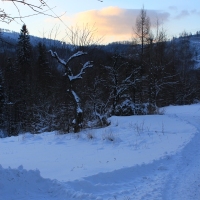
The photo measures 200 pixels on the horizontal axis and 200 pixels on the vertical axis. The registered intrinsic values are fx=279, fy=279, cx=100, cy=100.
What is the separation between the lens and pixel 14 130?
39.4 meters

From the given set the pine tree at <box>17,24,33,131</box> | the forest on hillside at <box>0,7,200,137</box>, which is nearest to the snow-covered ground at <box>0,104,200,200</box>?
the forest on hillside at <box>0,7,200,137</box>

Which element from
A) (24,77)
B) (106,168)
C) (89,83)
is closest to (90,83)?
(89,83)

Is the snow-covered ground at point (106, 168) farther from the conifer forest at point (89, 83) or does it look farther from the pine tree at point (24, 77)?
the pine tree at point (24, 77)

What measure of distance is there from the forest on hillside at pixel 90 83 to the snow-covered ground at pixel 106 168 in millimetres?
2469

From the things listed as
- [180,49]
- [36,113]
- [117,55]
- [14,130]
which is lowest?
[14,130]

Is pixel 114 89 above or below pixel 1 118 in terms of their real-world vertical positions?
above

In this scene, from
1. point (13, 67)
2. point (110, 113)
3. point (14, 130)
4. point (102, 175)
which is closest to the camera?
point (102, 175)

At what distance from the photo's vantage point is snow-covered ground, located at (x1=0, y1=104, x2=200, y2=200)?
472cm

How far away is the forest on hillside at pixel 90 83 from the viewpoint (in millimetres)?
16219

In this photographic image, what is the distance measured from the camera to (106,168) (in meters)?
6.21

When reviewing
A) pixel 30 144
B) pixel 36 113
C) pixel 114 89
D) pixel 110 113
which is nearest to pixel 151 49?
pixel 114 89

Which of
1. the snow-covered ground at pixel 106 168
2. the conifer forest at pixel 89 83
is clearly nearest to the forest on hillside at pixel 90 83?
the conifer forest at pixel 89 83

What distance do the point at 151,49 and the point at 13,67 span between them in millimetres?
23923

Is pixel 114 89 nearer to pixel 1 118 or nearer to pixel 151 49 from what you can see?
pixel 151 49
